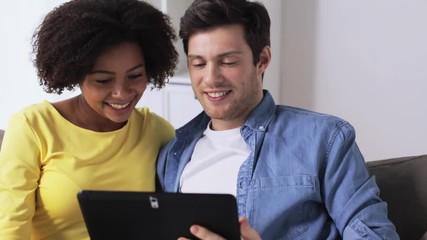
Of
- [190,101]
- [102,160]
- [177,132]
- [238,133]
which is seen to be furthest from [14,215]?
[190,101]

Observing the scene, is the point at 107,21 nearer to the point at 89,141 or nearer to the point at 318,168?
the point at 89,141

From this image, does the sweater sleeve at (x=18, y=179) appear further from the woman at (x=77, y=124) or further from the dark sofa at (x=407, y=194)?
the dark sofa at (x=407, y=194)

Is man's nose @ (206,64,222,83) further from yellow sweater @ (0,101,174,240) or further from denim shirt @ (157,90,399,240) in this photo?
yellow sweater @ (0,101,174,240)

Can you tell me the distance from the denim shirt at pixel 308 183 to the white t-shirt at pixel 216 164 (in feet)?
0.10

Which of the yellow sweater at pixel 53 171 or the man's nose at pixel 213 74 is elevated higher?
the man's nose at pixel 213 74

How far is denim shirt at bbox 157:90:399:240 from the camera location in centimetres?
106

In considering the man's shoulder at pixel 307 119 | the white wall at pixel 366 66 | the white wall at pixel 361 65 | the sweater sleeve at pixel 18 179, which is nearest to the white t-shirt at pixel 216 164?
the man's shoulder at pixel 307 119

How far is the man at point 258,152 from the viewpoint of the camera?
1083mm

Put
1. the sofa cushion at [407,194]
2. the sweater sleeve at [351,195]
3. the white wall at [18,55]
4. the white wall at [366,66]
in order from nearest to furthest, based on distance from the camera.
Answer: the sweater sleeve at [351,195] → the sofa cushion at [407,194] → the white wall at [366,66] → the white wall at [18,55]

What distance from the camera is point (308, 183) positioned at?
110 cm

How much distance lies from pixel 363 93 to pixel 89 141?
1.32 m

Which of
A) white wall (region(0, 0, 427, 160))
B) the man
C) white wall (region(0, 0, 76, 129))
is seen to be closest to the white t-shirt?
the man

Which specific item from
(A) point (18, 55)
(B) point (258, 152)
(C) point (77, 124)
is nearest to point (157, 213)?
(B) point (258, 152)

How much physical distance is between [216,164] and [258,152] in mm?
125
